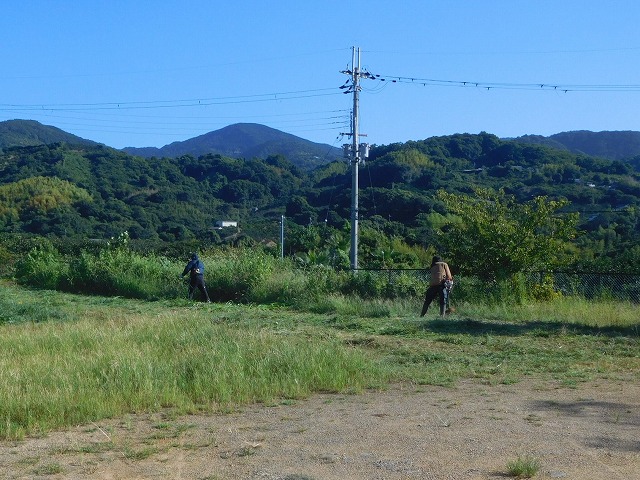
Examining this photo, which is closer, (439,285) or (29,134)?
(439,285)

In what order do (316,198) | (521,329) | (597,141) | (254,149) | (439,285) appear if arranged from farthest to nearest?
(254,149) → (597,141) → (316,198) → (439,285) → (521,329)

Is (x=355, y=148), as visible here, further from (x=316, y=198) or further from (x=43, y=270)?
(x=316, y=198)

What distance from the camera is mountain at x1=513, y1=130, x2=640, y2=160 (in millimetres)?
113562

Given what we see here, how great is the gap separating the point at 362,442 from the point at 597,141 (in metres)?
121

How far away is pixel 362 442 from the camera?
767cm

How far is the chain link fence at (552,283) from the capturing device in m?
19.8

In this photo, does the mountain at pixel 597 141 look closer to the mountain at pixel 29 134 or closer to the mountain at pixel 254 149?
the mountain at pixel 254 149

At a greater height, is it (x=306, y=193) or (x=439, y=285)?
(x=306, y=193)

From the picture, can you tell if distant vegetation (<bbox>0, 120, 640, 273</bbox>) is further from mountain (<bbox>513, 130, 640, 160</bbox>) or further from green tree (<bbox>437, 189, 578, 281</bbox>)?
mountain (<bbox>513, 130, 640, 160</bbox>)

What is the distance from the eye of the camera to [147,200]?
7631 cm

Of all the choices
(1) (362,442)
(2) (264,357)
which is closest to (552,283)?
(2) (264,357)

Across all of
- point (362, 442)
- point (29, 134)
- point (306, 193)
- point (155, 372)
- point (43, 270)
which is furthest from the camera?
point (29, 134)

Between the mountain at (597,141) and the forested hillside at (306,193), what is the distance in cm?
3764

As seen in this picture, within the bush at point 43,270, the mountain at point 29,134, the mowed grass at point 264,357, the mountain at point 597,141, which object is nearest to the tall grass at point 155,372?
the mowed grass at point 264,357
